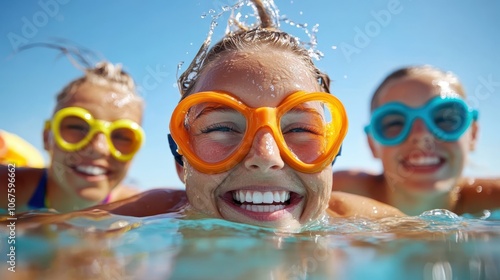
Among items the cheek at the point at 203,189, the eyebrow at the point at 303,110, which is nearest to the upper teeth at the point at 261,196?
the cheek at the point at 203,189

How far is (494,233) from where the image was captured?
252 centimetres

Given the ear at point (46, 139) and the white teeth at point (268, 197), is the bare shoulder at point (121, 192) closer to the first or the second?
the ear at point (46, 139)

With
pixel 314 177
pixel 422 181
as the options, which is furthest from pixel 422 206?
pixel 314 177

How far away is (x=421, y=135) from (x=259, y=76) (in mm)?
3250

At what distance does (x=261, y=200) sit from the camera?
2504 mm

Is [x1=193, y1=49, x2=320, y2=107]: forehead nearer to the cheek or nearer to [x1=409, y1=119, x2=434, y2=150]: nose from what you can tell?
the cheek

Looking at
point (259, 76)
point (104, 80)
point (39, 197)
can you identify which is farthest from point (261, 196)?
point (39, 197)

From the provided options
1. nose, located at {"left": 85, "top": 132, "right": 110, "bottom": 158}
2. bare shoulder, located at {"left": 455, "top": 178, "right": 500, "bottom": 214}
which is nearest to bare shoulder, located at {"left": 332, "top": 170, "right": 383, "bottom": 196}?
bare shoulder, located at {"left": 455, "top": 178, "right": 500, "bottom": 214}

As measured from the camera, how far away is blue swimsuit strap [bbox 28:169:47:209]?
569cm

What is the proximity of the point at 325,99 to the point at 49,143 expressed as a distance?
14.2 feet

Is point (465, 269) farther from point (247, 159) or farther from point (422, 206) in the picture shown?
point (422, 206)

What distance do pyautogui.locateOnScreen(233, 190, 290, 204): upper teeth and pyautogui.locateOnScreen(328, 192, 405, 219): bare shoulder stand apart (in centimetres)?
101

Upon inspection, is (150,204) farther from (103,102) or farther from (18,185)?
(18,185)

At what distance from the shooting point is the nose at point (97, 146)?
5.32 m
